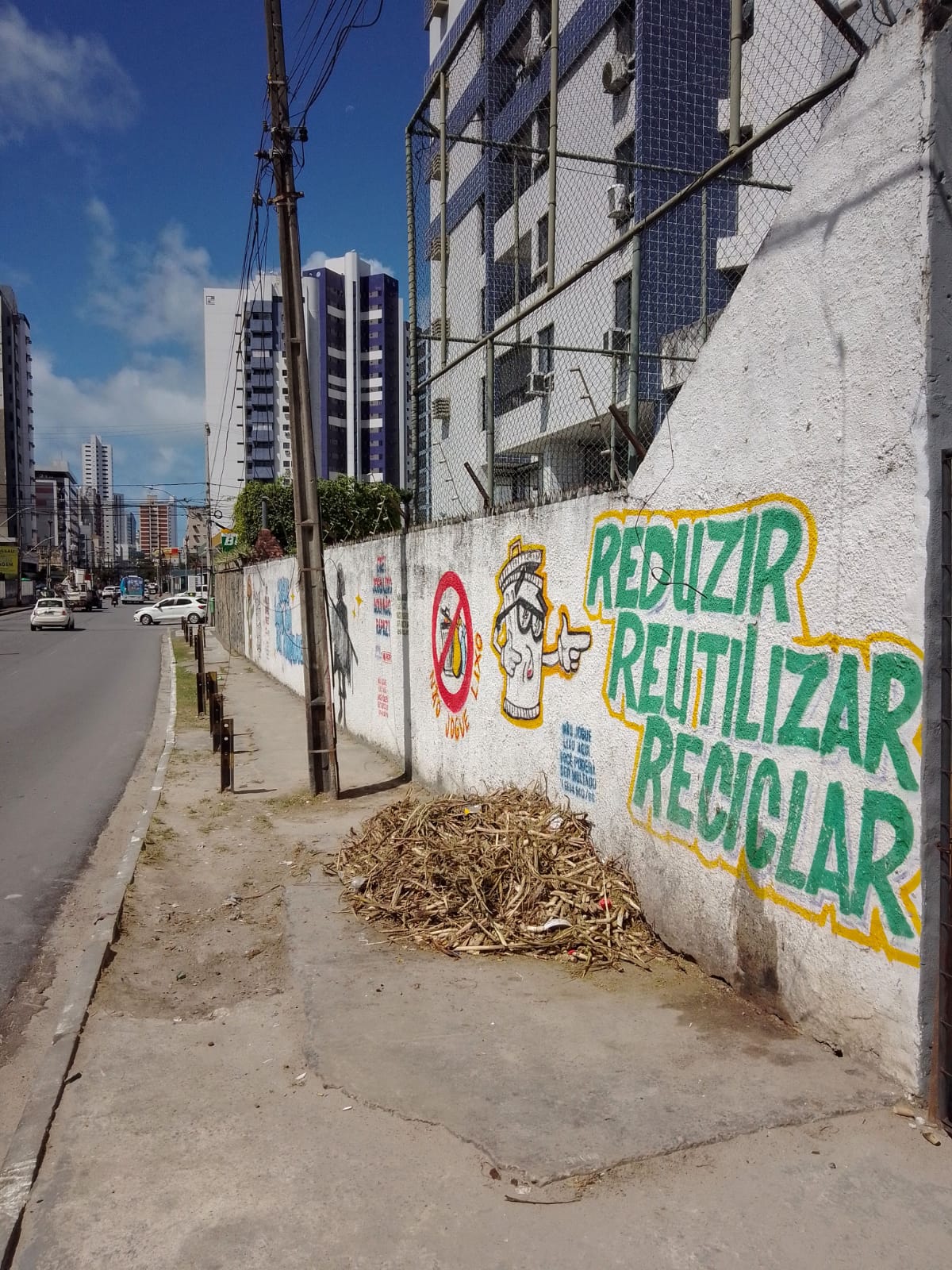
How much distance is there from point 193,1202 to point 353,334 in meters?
102

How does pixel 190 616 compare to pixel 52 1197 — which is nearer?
pixel 52 1197

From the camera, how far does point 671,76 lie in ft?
38.9

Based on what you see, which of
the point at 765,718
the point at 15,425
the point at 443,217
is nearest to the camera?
the point at 765,718

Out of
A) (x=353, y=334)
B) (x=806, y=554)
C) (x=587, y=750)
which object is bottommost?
(x=587, y=750)

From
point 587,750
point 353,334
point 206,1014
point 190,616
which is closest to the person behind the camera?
point 206,1014

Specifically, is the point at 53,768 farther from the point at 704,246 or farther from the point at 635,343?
the point at 704,246

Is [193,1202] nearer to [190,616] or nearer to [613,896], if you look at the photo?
[613,896]

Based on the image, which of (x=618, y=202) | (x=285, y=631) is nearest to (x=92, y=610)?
(x=285, y=631)

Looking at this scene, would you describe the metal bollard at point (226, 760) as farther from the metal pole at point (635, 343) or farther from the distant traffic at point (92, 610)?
the distant traffic at point (92, 610)

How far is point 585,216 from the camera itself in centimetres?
1201

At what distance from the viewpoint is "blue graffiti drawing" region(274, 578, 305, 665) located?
16.4 m

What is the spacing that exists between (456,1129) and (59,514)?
156 meters

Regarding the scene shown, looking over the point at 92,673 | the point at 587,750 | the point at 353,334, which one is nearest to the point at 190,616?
the point at 92,673

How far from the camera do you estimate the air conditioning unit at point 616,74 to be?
38.1 feet
